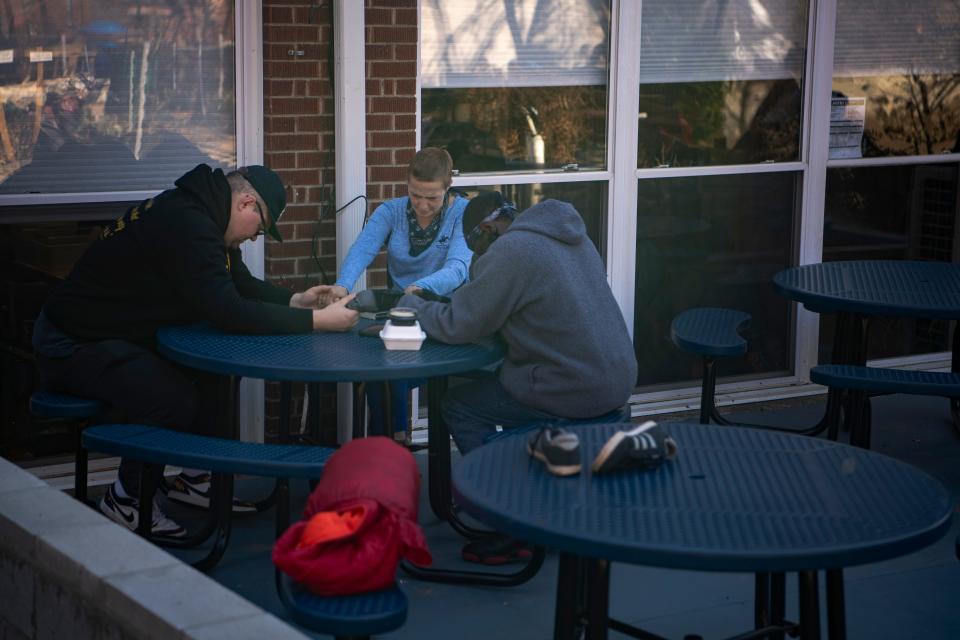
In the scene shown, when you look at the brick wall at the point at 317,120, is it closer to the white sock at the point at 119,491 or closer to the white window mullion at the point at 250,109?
the white window mullion at the point at 250,109

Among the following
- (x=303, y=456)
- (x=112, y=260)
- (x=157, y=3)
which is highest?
(x=157, y=3)

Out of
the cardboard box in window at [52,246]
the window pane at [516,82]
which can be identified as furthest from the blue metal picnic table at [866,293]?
the cardboard box in window at [52,246]

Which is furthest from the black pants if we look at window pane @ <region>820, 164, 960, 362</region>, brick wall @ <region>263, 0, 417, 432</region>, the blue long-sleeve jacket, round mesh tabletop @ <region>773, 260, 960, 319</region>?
window pane @ <region>820, 164, 960, 362</region>

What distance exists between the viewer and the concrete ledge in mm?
2959

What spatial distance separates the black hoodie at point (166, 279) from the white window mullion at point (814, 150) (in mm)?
3295

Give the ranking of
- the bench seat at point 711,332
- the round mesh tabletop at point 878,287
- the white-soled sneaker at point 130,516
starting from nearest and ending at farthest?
1. the white-soled sneaker at point 130,516
2. the round mesh tabletop at point 878,287
3. the bench seat at point 711,332

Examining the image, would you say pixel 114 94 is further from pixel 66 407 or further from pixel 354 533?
pixel 354 533

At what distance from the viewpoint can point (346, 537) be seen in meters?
3.01

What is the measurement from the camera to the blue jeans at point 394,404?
17.1 ft

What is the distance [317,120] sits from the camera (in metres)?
5.84

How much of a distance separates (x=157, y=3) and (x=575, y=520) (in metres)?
3.39

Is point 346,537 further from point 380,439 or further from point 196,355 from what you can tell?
point 196,355

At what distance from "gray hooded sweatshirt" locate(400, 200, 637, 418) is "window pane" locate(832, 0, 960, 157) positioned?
3.11 meters

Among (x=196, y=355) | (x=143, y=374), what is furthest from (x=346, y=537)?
(x=143, y=374)
